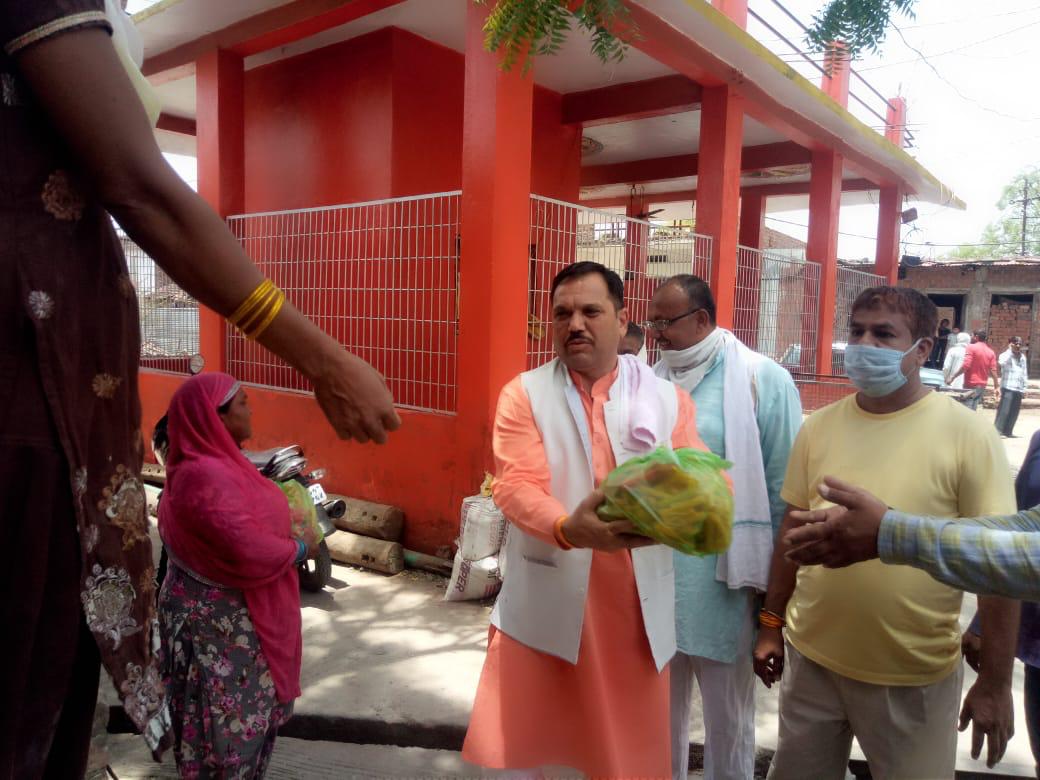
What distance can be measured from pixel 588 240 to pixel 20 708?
6415 mm

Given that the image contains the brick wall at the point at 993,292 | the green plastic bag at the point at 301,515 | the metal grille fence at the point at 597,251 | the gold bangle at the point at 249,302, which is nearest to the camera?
the gold bangle at the point at 249,302

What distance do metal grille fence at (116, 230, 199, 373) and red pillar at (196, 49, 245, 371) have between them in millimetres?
741

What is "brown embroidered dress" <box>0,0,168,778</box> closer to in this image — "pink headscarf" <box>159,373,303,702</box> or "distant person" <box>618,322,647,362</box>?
"pink headscarf" <box>159,373,303,702</box>

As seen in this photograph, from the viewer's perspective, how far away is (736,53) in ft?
23.5

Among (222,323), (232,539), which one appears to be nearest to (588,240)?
(222,323)

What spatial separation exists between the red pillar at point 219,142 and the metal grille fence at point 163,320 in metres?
0.74

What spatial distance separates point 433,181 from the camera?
25.0ft

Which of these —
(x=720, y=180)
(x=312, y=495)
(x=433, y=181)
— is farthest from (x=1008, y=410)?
(x=312, y=495)

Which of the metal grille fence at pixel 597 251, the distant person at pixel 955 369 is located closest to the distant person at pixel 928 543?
the metal grille fence at pixel 597 251

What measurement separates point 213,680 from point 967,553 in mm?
2331

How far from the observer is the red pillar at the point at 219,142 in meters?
7.51

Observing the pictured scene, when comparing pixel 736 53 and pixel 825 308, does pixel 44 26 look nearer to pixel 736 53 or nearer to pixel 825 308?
pixel 736 53

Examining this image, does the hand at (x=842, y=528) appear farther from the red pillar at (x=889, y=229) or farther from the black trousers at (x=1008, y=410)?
the black trousers at (x=1008, y=410)

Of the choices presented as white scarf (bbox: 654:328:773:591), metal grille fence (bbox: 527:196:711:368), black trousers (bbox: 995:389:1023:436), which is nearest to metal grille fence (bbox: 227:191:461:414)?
metal grille fence (bbox: 527:196:711:368)
